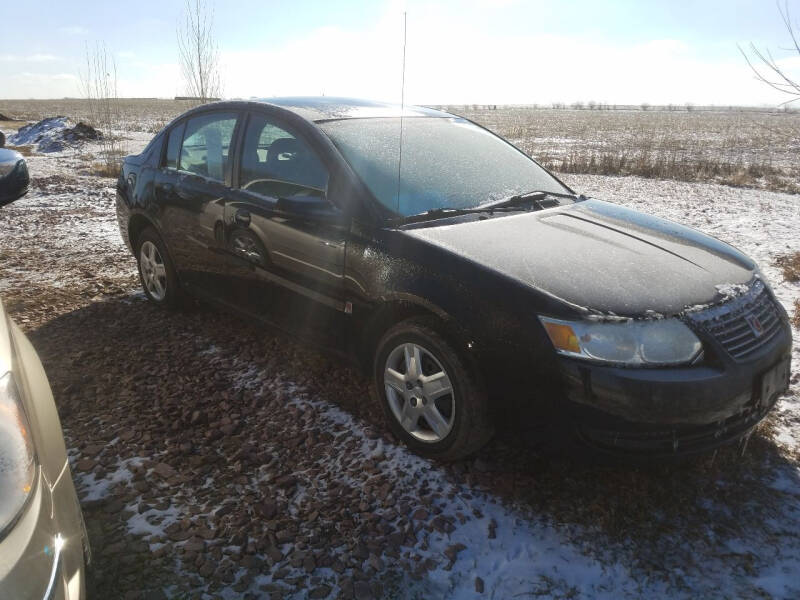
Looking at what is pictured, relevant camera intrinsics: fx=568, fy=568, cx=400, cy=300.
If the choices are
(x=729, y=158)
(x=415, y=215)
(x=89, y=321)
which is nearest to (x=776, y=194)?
(x=729, y=158)

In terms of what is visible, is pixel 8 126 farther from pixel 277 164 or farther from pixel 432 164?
pixel 432 164

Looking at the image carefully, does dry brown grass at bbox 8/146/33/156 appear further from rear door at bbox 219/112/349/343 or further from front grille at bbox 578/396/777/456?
front grille at bbox 578/396/777/456

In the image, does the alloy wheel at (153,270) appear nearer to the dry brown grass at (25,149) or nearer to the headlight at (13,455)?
the headlight at (13,455)

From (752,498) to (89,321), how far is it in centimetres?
471

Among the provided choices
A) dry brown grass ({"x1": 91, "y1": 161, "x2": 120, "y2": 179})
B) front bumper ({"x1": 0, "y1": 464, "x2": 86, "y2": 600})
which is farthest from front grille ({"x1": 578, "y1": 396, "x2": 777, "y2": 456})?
dry brown grass ({"x1": 91, "y1": 161, "x2": 120, "y2": 179})

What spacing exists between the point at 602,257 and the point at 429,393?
1.05 m

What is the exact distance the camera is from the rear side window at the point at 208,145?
381 cm

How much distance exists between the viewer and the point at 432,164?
3320 mm

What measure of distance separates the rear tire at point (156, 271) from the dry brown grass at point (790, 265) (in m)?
5.76

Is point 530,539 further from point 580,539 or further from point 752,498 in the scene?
point 752,498

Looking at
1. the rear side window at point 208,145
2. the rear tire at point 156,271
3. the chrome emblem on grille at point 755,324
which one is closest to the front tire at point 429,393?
the chrome emblem on grille at point 755,324

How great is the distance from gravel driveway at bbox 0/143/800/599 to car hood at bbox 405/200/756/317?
75 centimetres

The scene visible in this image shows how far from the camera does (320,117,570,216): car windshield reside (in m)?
3.05

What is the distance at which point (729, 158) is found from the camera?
18828 mm
